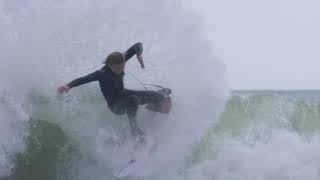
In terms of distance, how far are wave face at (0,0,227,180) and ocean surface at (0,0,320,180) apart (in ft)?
0.04

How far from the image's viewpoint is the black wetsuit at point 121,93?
26.3 ft

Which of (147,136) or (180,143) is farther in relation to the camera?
(180,143)

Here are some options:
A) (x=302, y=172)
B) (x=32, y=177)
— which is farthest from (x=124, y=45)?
(x=302, y=172)

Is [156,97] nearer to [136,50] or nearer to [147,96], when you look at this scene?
[147,96]

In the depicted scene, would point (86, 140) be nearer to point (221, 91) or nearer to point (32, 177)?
point (32, 177)

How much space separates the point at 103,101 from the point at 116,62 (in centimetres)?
98

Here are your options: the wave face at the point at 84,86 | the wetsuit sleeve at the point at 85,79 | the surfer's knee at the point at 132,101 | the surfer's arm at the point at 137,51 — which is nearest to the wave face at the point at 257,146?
the wave face at the point at 84,86

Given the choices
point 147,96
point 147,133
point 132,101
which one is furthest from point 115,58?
point 147,133

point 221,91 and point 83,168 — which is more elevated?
point 221,91

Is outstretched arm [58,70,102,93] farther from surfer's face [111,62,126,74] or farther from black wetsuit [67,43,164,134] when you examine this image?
surfer's face [111,62,126,74]

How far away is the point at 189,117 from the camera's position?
29.9 ft

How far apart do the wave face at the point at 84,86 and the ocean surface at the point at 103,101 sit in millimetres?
12

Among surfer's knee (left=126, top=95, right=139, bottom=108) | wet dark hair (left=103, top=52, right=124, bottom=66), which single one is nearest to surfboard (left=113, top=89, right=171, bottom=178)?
surfer's knee (left=126, top=95, right=139, bottom=108)

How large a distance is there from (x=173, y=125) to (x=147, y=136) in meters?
0.54
